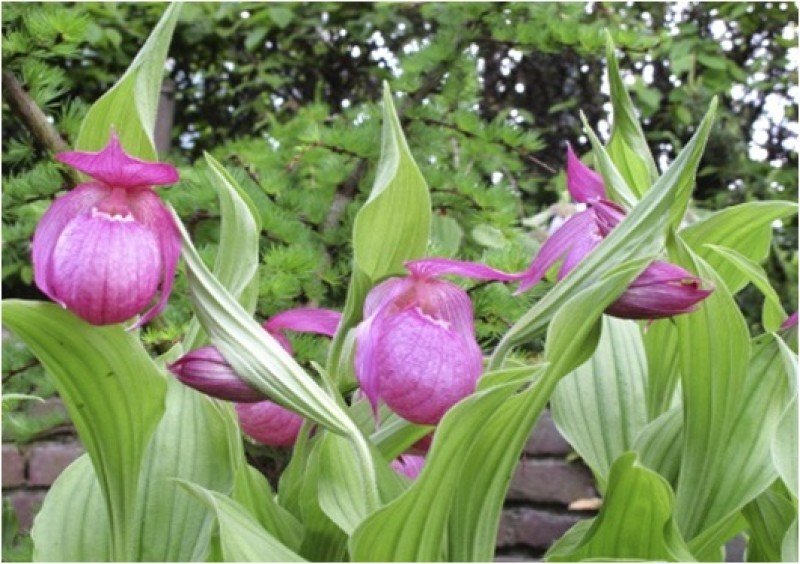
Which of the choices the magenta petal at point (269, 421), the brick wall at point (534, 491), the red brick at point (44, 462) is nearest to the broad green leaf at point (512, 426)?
the magenta petal at point (269, 421)

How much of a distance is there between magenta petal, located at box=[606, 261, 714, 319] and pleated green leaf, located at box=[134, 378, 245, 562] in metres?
0.20

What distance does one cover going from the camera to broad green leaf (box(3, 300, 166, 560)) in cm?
45

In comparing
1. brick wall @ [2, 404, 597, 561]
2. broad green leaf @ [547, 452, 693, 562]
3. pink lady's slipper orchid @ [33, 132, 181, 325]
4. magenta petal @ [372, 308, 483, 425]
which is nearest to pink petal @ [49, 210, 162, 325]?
pink lady's slipper orchid @ [33, 132, 181, 325]

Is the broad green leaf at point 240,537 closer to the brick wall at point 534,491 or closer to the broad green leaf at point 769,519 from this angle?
the broad green leaf at point 769,519

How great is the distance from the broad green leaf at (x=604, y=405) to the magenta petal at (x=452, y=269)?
178 millimetres

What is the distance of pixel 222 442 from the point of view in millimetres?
509

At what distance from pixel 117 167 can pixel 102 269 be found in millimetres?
50

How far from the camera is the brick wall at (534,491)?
155cm

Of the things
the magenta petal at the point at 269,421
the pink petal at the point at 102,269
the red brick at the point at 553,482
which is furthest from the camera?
the red brick at the point at 553,482

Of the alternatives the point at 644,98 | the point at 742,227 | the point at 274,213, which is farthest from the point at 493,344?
the point at 644,98

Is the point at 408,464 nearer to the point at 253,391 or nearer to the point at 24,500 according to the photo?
the point at 253,391

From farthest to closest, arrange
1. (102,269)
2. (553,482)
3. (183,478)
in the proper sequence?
(553,482) → (183,478) → (102,269)

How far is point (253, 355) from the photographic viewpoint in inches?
16.4

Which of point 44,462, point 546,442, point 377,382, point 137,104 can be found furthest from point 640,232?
point 44,462
